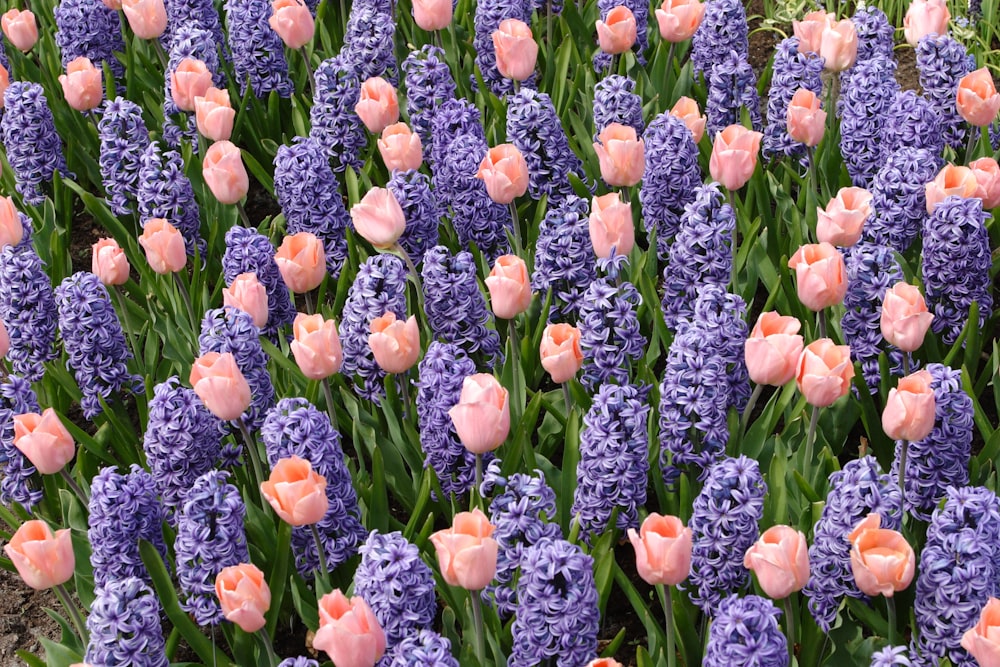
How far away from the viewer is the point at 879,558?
244 cm

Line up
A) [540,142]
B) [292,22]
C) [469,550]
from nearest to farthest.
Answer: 1. [469,550]
2. [540,142]
3. [292,22]

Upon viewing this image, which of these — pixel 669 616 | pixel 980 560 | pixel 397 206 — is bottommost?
pixel 669 616

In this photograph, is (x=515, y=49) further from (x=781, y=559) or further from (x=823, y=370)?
(x=781, y=559)

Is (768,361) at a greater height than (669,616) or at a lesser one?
greater

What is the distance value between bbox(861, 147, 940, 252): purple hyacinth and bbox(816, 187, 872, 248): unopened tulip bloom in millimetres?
279

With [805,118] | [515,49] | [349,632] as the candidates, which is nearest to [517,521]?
[349,632]

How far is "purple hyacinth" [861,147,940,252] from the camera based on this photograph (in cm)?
373

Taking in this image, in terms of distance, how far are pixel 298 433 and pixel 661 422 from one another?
87 cm

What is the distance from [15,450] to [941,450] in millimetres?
2320

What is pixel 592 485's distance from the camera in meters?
2.96

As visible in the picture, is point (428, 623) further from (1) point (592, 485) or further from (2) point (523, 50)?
(2) point (523, 50)

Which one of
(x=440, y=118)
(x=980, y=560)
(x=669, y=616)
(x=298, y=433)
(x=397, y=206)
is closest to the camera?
(x=980, y=560)

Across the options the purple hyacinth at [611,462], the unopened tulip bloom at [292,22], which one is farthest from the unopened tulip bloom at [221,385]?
the unopened tulip bloom at [292,22]

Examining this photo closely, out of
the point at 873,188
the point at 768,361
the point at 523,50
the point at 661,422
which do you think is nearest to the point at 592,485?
the point at 661,422
